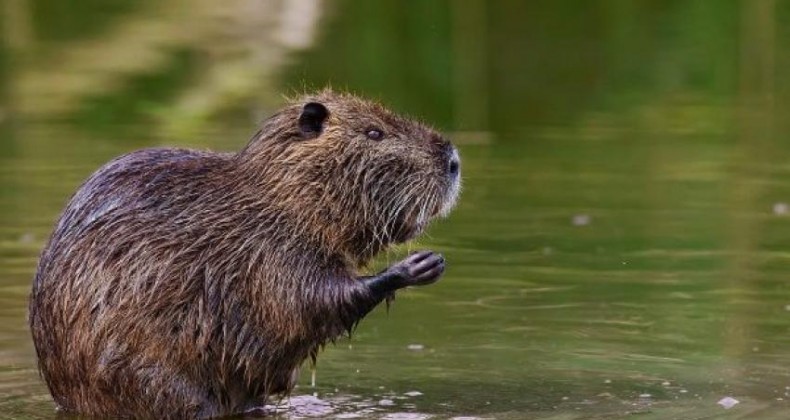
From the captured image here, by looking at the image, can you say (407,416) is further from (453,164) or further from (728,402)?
(728,402)

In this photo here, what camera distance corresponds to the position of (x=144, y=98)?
11.3 m

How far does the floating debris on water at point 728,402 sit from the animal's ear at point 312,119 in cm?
122

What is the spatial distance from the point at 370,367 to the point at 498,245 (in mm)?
1766

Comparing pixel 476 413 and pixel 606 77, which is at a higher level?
pixel 606 77

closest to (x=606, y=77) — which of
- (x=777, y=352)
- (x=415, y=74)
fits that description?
(x=415, y=74)

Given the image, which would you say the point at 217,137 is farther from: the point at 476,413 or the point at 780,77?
the point at 476,413

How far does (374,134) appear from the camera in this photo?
509cm

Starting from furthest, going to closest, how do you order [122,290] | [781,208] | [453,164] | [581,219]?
1. [781,208]
2. [581,219]
3. [453,164]
4. [122,290]

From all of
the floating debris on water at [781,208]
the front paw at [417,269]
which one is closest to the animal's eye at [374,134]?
the front paw at [417,269]

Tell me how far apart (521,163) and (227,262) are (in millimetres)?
4341

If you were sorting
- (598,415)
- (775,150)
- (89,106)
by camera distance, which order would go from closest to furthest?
(598,415) → (775,150) → (89,106)

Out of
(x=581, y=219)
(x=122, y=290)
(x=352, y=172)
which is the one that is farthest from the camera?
(x=581, y=219)

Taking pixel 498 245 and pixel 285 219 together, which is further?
Answer: pixel 498 245

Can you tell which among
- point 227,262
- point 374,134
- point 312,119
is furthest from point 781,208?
point 227,262
